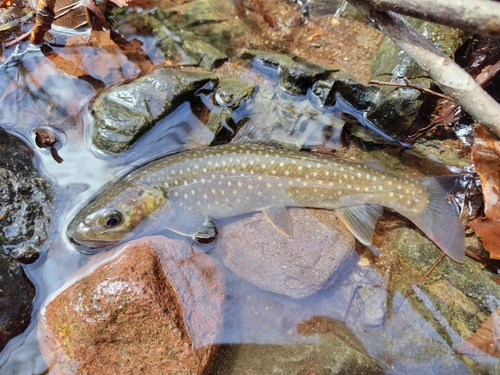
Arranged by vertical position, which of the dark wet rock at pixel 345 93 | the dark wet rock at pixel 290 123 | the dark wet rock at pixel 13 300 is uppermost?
the dark wet rock at pixel 345 93

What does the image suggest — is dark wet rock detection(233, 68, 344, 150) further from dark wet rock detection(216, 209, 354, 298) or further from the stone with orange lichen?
the stone with orange lichen

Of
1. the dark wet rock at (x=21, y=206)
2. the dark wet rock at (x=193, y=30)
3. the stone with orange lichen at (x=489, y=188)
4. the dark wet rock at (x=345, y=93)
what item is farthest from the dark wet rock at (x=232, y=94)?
the stone with orange lichen at (x=489, y=188)

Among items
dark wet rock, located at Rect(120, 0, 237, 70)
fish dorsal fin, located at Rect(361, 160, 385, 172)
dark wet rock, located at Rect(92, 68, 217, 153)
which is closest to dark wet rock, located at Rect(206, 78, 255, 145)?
dark wet rock, located at Rect(92, 68, 217, 153)

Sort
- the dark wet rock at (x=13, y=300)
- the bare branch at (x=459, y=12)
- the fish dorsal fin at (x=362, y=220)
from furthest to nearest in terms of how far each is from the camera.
→ the fish dorsal fin at (x=362, y=220) → the dark wet rock at (x=13, y=300) → the bare branch at (x=459, y=12)

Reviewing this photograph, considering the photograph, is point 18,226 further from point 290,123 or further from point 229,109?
point 290,123

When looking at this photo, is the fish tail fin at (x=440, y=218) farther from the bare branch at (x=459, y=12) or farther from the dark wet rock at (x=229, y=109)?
the dark wet rock at (x=229, y=109)

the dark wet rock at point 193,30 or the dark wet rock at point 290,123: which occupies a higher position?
the dark wet rock at point 193,30
